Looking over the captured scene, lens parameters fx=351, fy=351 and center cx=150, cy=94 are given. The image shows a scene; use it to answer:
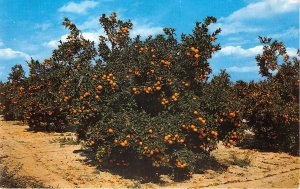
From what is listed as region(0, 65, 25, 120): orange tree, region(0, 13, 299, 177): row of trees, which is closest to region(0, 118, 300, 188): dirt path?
region(0, 13, 299, 177): row of trees

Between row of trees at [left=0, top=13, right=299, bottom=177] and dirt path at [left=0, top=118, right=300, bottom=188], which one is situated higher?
row of trees at [left=0, top=13, right=299, bottom=177]

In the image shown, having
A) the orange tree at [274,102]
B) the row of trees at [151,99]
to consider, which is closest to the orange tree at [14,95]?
the row of trees at [151,99]

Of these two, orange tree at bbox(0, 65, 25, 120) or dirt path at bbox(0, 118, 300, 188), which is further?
orange tree at bbox(0, 65, 25, 120)

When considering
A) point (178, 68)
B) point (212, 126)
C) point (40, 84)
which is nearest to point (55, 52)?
point (40, 84)

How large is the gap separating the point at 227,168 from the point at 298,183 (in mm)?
2433

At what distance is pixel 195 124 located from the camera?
9.30 metres

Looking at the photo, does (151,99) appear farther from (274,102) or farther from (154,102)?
(274,102)

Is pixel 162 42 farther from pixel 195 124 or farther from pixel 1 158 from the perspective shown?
pixel 1 158

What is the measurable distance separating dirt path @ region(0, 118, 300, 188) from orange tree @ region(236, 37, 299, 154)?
2.48 feet

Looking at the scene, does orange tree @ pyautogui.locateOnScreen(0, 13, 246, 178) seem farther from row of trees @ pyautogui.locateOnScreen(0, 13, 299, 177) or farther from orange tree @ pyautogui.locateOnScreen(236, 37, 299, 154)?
orange tree @ pyautogui.locateOnScreen(236, 37, 299, 154)

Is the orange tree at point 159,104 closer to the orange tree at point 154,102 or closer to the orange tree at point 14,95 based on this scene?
the orange tree at point 154,102

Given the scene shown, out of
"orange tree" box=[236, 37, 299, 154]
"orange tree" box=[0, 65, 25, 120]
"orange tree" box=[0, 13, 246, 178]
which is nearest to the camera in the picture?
"orange tree" box=[0, 13, 246, 178]

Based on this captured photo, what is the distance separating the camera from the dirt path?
9203mm

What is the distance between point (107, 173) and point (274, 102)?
713 cm
